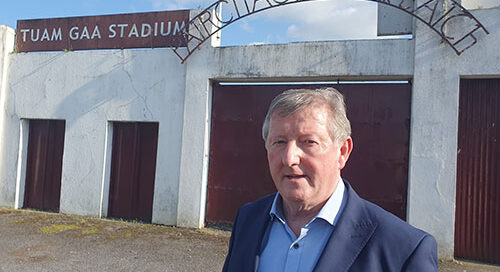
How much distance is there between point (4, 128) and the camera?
26.0 feet

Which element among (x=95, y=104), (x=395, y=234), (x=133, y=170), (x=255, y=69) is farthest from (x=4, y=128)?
(x=395, y=234)

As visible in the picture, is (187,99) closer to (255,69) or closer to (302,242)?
(255,69)

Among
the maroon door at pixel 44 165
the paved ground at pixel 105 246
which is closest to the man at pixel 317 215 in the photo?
Result: the paved ground at pixel 105 246

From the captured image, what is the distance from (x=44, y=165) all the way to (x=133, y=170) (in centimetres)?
214

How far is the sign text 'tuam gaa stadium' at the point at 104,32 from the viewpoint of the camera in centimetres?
706

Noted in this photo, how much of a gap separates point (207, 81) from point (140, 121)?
1576 millimetres

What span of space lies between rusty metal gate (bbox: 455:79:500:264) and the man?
4537 millimetres

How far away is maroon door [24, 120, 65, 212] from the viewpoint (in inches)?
303

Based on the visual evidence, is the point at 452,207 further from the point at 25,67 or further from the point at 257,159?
the point at 25,67

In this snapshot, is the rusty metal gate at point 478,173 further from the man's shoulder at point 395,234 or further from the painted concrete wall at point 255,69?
the man's shoulder at point 395,234

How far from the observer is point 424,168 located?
5.41m

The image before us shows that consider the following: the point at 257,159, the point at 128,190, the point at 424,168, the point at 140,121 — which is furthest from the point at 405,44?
the point at 128,190

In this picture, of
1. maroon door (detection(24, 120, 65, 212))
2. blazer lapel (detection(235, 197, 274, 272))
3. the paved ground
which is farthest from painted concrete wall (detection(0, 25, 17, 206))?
blazer lapel (detection(235, 197, 274, 272))

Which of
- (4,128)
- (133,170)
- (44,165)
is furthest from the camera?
(4,128)
